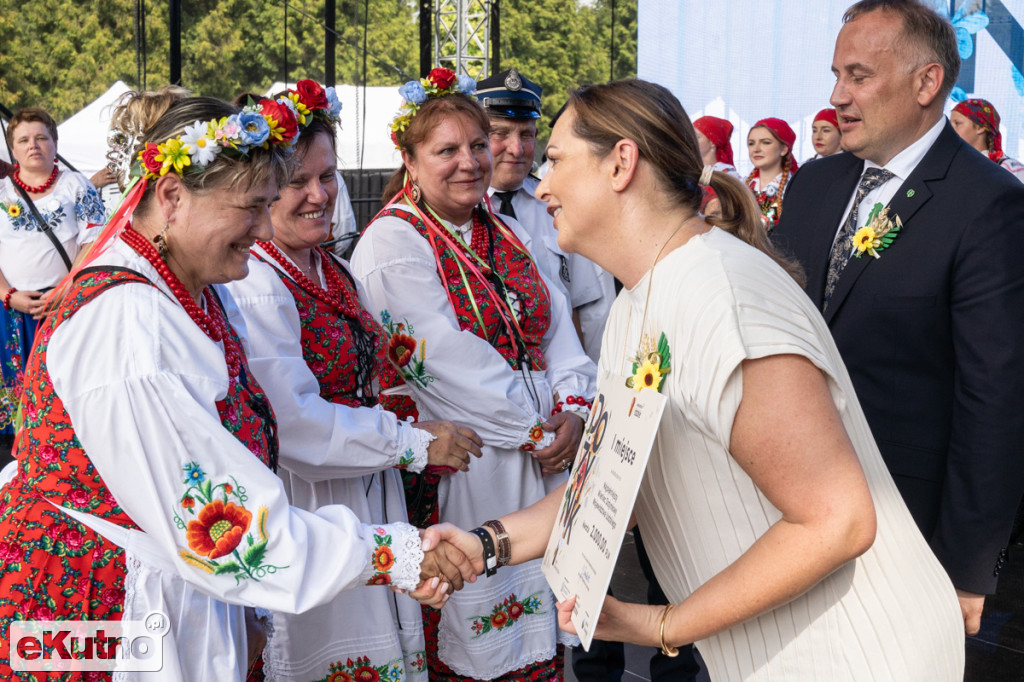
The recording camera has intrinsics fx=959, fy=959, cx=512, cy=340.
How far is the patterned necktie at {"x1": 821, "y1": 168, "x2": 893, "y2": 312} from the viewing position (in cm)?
235

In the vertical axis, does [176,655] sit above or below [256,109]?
below

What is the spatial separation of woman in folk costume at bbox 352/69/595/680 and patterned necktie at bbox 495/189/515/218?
2.44ft

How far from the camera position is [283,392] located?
224 cm

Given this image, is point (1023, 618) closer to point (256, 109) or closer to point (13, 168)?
point (256, 109)

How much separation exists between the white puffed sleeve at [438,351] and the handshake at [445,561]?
2.61 ft

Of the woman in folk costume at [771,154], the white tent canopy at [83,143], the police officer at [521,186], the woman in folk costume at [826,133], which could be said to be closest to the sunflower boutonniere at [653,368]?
the police officer at [521,186]

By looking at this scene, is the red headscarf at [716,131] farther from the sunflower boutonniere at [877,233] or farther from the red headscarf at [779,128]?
the sunflower boutonniere at [877,233]

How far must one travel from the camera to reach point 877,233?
2254 mm

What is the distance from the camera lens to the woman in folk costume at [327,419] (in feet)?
7.58

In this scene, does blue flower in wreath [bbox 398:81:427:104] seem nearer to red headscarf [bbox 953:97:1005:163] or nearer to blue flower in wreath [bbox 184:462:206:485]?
blue flower in wreath [bbox 184:462:206:485]

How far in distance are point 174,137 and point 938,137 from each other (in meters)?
1.71

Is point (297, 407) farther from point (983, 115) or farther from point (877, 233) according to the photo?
point (983, 115)

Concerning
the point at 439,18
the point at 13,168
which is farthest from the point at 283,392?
the point at 439,18

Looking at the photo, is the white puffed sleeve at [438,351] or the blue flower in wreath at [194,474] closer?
the blue flower in wreath at [194,474]
